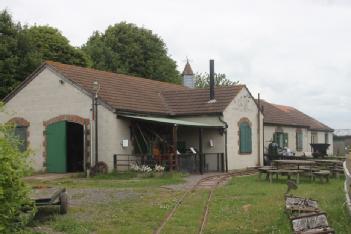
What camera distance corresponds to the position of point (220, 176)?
22.9 meters

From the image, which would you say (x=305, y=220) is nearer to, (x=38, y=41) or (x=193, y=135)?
(x=193, y=135)

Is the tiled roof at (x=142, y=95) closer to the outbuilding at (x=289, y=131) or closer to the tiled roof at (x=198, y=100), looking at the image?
the tiled roof at (x=198, y=100)

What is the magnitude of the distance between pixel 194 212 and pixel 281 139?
23.7 m

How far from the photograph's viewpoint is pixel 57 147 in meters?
24.5

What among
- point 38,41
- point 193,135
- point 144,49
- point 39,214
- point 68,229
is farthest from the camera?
point 144,49

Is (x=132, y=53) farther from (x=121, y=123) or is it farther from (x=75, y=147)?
(x=121, y=123)

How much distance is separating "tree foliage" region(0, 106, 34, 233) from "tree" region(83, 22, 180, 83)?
3823cm

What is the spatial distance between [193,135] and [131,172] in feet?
17.6

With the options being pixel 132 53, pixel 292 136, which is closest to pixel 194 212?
pixel 292 136

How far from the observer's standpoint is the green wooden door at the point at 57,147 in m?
24.3

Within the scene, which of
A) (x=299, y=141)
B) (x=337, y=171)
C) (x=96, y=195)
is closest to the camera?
(x=96, y=195)

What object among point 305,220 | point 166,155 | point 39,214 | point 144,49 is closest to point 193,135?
point 166,155

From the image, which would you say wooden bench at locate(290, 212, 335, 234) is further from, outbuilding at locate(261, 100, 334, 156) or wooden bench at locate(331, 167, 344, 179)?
outbuilding at locate(261, 100, 334, 156)

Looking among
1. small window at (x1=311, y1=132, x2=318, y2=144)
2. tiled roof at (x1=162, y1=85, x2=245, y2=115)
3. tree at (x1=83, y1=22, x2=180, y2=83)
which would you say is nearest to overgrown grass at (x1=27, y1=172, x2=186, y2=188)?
tiled roof at (x1=162, y1=85, x2=245, y2=115)
